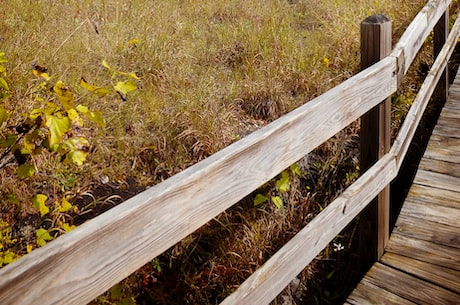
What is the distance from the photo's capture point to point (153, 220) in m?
1.41

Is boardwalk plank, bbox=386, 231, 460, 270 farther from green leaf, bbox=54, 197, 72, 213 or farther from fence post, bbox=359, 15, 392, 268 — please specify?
green leaf, bbox=54, 197, 72, 213

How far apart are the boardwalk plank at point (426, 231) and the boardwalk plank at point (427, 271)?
20 centimetres

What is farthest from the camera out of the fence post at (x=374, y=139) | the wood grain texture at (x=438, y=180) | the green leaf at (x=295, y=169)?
the wood grain texture at (x=438, y=180)

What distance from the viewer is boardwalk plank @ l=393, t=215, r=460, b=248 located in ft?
9.46

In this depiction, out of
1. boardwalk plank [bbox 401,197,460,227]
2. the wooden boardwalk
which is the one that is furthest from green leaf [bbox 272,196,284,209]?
boardwalk plank [bbox 401,197,460,227]

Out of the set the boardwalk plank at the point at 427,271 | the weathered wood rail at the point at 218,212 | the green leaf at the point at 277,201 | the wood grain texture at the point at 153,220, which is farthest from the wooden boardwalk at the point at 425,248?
the wood grain texture at the point at 153,220

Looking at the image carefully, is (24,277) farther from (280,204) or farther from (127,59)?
(127,59)

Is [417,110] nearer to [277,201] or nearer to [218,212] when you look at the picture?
[277,201]

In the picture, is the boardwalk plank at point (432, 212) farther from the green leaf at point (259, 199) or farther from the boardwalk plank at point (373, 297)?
the green leaf at point (259, 199)

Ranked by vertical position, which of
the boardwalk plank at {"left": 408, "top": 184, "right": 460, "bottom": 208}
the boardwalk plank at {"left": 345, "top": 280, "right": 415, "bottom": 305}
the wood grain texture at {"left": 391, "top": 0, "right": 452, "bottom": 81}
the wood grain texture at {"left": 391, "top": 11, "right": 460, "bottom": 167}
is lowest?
the boardwalk plank at {"left": 345, "top": 280, "right": 415, "bottom": 305}

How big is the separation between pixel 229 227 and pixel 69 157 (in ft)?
3.84

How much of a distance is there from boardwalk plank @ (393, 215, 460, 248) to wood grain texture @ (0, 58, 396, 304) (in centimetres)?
110

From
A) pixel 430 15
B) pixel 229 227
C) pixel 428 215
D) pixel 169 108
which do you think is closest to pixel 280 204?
pixel 229 227

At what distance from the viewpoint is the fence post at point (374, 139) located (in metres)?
2.69
